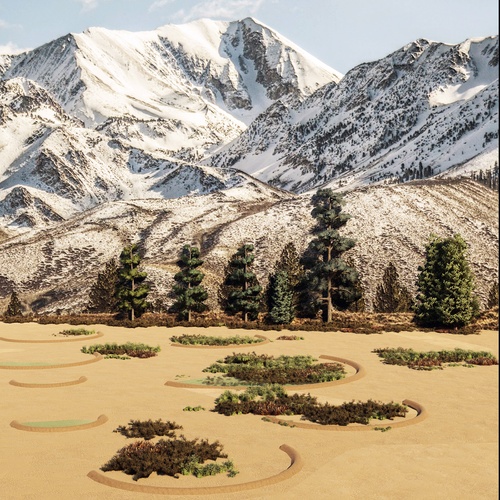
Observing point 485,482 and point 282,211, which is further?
point 282,211

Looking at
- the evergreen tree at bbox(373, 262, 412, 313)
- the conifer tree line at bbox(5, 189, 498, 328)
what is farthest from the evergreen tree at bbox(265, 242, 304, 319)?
the evergreen tree at bbox(373, 262, 412, 313)

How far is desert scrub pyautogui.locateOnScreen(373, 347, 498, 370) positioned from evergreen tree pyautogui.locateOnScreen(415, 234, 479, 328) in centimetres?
1131

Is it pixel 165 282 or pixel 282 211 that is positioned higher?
pixel 282 211

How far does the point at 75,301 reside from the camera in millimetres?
94000

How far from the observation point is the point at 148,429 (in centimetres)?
1930

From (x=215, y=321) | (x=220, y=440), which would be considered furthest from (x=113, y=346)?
(x=220, y=440)

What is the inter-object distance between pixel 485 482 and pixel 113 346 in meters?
27.5

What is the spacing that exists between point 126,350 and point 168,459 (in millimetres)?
22002

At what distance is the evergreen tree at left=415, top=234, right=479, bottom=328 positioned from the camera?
48.6m

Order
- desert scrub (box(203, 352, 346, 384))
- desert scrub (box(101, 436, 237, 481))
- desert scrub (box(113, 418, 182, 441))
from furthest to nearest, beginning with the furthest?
desert scrub (box(203, 352, 346, 384)) → desert scrub (box(113, 418, 182, 441)) → desert scrub (box(101, 436, 237, 481))

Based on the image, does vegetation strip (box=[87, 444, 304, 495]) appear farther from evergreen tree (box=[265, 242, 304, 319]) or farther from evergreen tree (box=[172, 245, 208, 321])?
evergreen tree (box=[172, 245, 208, 321])

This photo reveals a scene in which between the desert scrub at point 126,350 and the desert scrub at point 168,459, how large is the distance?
18.9m

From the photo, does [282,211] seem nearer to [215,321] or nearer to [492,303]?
[492,303]

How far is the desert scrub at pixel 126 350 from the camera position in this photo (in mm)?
36469
